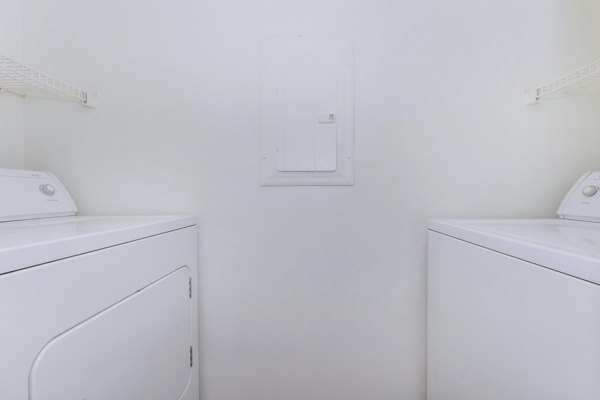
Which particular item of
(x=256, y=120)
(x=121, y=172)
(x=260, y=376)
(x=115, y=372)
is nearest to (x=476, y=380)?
(x=260, y=376)

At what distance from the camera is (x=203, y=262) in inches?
50.4

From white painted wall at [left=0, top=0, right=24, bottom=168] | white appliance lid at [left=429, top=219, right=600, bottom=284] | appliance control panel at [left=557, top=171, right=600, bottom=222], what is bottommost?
white appliance lid at [left=429, top=219, right=600, bottom=284]

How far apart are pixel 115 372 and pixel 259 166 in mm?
866

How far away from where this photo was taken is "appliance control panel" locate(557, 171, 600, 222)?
103 centimetres

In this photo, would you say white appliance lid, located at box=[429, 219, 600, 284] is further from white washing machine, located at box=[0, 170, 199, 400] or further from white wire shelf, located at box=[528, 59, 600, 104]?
white washing machine, located at box=[0, 170, 199, 400]

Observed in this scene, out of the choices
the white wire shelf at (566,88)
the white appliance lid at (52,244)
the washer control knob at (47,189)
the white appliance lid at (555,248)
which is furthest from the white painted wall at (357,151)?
the white appliance lid at (52,244)

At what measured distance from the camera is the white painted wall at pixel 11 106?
123 cm

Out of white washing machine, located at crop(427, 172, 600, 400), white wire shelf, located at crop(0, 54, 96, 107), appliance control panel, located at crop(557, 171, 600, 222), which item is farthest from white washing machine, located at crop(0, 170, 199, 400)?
appliance control panel, located at crop(557, 171, 600, 222)

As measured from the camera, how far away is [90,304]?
636 mm

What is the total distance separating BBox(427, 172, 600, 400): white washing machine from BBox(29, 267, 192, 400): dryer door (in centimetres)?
99

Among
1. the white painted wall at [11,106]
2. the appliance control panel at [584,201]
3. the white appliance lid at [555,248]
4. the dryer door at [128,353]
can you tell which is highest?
the white painted wall at [11,106]

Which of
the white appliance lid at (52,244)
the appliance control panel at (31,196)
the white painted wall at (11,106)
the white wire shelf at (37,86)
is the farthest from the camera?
the white painted wall at (11,106)

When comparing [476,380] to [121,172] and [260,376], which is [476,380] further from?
[121,172]

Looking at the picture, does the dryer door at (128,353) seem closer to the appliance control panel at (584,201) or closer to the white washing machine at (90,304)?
the white washing machine at (90,304)
